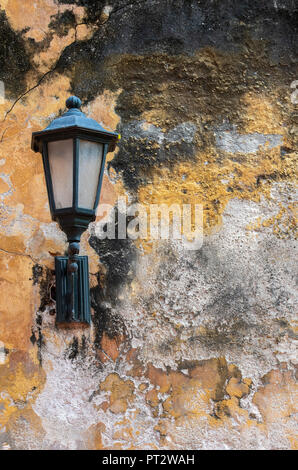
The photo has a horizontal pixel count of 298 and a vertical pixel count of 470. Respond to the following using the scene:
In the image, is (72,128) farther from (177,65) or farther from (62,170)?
(177,65)

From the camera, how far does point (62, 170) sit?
205 centimetres

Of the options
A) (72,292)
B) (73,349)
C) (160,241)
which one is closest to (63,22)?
(160,241)

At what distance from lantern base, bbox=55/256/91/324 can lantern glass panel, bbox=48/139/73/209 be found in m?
0.27

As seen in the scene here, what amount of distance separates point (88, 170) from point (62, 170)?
3.2 inches

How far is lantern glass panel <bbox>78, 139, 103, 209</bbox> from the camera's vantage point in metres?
2.04

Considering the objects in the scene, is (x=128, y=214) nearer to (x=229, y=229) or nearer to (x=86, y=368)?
(x=229, y=229)

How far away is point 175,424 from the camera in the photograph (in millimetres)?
2211

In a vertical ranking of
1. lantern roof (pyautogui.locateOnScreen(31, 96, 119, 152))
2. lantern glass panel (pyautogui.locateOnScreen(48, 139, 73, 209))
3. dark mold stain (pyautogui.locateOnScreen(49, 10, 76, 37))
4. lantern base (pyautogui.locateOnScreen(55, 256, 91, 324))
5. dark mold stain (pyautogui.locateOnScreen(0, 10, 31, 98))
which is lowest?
lantern base (pyautogui.locateOnScreen(55, 256, 91, 324))

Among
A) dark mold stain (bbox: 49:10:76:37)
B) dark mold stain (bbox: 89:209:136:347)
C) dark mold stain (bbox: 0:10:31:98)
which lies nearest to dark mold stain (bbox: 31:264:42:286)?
dark mold stain (bbox: 89:209:136:347)

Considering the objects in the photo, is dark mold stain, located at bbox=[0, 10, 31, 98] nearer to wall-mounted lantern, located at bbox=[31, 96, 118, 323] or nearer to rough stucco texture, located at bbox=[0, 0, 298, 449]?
rough stucco texture, located at bbox=[0, 0, 298, 449]

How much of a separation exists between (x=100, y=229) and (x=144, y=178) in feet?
0.83
